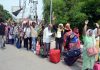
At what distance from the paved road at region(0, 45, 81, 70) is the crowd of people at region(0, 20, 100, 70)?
2.41ft

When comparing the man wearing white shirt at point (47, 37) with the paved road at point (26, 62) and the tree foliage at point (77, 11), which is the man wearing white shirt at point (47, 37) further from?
the tree foliage at point (77, 11)

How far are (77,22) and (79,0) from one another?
2.36 metres

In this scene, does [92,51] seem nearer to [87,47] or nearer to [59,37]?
[87,47]

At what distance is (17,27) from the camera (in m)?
23.0

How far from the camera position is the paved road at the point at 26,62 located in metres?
14.6

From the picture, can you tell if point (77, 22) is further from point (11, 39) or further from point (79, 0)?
point (11, 39)

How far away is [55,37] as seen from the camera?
16.9m

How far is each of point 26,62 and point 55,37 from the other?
2009 millimetres

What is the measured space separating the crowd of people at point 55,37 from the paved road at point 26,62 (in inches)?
28.9

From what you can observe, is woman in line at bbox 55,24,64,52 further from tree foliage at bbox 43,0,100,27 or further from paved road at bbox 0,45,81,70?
tree foliage at bbox 43,0,100,27

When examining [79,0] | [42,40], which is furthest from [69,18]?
[42,40]

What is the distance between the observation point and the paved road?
14578 millimetres

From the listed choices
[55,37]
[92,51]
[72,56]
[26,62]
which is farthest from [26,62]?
[92,51]

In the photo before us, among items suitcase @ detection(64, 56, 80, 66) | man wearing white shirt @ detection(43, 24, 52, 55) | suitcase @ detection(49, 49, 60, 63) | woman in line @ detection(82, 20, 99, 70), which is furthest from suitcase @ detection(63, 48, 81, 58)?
man wearing white shirt @ detection(43, 24, 52, 55)
